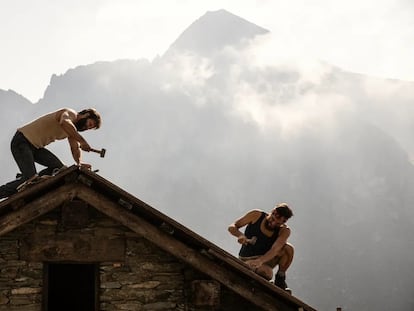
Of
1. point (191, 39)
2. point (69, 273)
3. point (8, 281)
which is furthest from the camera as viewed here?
point (191, 39)

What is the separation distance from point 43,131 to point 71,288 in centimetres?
336

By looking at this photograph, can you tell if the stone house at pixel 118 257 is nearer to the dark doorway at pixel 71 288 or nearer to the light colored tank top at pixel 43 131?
the light colored tank top at pixel 43 131

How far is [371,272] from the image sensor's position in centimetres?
9600

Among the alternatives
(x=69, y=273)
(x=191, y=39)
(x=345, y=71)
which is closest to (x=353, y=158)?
(x=345, y=71)

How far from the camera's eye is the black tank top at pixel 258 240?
9.12 m

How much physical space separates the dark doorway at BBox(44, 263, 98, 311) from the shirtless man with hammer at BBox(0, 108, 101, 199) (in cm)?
221

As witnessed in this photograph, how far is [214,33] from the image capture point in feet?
582

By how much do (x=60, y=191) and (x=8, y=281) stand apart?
132 cm

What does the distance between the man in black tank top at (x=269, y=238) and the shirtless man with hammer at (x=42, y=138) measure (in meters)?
2.66

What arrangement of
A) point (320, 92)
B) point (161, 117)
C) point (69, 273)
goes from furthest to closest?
point (320, 92), point (161, 117), point (69, 273)

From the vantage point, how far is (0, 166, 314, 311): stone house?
7.55 metres

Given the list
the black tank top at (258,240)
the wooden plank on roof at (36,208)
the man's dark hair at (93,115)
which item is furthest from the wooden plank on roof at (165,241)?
the black tank top at (258,240)

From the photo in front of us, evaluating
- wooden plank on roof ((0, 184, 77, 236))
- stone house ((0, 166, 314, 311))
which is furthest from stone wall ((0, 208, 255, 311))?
wooden plank on roof ((0, 184, 77, 236))

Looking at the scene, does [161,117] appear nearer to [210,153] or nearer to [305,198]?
[210,153]
